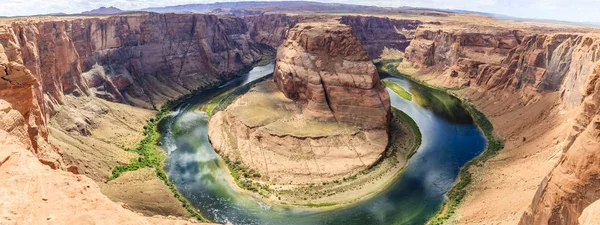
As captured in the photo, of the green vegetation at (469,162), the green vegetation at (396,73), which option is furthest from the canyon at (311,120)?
the green vegetation at (396,73)

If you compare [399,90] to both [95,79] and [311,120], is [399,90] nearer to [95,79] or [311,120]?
[311,120]

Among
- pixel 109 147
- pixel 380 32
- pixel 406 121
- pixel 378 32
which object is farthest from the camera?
pixel 380 32

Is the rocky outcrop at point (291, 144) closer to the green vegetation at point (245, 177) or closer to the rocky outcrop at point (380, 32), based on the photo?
the green vegetation at point (245, 177)

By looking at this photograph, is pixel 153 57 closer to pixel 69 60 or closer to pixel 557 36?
pixel 69 60

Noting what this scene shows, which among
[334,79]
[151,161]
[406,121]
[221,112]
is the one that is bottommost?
[151,161]

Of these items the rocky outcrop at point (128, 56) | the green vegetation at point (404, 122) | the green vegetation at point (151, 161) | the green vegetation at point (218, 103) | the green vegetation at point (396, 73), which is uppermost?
the rocky outcrop at point (128, 56)

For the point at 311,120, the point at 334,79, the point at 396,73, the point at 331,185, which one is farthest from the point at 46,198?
the point at 396,73

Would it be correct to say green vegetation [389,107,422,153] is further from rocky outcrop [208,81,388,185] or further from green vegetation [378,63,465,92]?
green vegetation [378,63,465,92]
